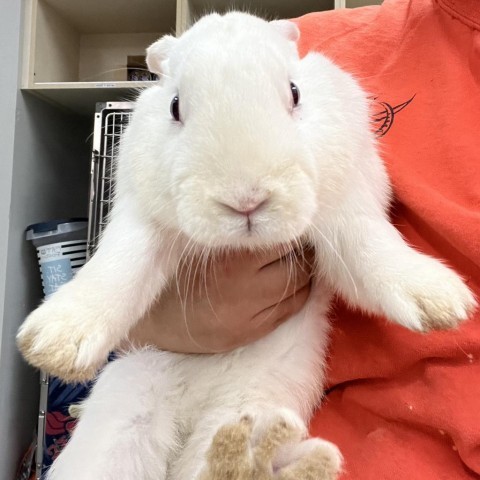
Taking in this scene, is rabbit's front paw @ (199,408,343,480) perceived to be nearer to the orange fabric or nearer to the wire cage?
the orange fabric

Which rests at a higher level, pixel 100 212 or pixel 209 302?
pixel 100 212

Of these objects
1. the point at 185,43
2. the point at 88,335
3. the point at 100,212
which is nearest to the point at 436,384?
the point at 88,335

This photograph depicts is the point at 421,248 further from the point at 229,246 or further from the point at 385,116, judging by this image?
the point at 229,246

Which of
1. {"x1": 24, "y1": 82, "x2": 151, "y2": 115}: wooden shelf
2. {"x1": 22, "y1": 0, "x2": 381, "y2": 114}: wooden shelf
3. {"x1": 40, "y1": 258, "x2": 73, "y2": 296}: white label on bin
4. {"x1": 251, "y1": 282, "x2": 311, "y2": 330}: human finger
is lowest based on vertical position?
{"x1": 40, "y1": 258, "x2": 73, "y2": 296}: white label on bin

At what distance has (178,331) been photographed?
0.96m

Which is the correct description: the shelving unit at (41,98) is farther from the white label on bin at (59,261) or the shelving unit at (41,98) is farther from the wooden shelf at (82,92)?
the white label on bin at (59,261)

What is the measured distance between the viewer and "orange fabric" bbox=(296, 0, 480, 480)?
786 mm

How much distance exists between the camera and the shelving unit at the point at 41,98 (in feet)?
6.65

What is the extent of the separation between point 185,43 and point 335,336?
622 mm

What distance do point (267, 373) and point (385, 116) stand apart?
541 millimetres

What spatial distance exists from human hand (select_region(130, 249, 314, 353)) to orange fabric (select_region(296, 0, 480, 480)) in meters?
0.15

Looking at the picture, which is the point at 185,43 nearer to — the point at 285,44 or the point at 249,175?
the point at 285,44

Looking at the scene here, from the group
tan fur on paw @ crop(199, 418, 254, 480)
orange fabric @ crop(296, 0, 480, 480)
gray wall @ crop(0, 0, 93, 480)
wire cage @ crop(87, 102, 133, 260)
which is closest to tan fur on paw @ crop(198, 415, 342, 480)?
tan fur on paw @ crop(199, 418, 254, 480)

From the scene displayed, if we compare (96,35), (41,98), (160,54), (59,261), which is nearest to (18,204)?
(59,261)
